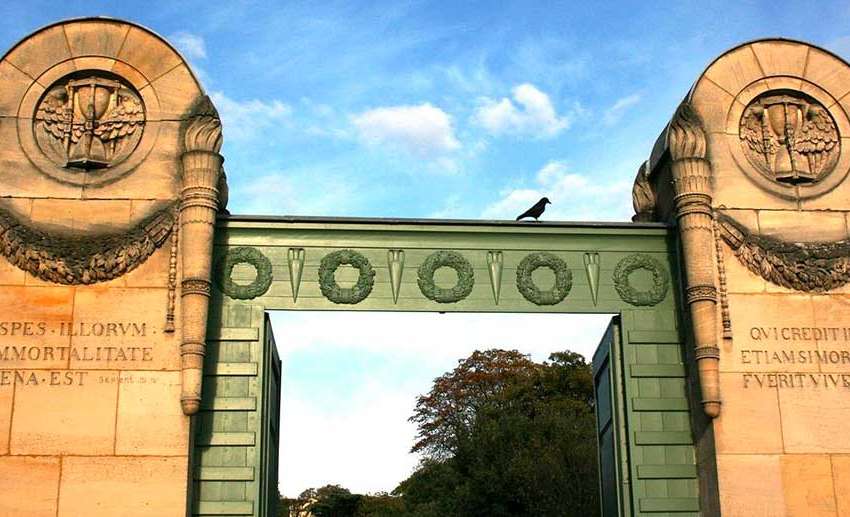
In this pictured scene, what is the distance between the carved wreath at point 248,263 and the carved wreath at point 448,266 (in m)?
2.70

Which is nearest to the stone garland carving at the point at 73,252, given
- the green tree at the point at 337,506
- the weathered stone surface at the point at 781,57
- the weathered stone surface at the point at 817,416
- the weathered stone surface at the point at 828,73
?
the weathered stone surface at the point at 817,416

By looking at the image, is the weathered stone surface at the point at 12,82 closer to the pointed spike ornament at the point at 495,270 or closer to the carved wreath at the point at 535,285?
the pointed spike ornament at the point at 495,270

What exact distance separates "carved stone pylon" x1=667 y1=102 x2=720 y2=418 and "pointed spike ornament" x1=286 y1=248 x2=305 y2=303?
6.68m

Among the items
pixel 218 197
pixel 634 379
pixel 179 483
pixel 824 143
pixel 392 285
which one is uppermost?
pixel 824 143

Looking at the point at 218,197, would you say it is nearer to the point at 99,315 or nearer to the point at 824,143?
the point at 99,315

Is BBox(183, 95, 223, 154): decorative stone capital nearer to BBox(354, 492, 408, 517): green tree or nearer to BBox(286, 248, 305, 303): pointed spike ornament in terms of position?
BBox(286, 248, 305, 303): pointed spike ornament

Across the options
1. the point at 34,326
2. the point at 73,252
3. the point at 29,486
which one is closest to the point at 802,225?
the point at 73,252

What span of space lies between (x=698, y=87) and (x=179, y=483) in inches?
445

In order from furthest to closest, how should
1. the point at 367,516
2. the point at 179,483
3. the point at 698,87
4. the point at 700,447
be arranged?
the point at 367,516
the point at 698,87
the point at 700,447
the point at 179,483

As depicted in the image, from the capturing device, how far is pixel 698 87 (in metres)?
18.9

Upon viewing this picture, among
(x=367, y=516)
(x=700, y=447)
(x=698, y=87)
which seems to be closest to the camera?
(x=700, y=447)

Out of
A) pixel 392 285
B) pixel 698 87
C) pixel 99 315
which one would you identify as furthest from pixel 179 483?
pixel 698 87

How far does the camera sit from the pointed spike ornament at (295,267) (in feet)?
59.6

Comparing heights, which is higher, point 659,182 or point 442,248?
point 659,182
